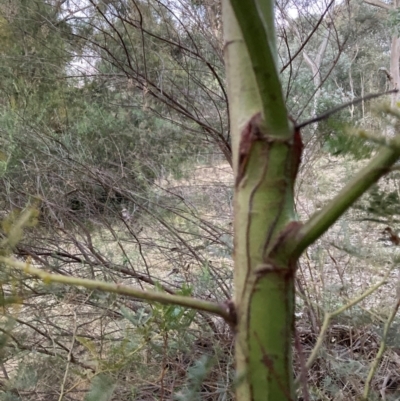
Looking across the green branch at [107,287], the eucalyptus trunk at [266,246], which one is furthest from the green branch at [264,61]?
the green branch at [107,287]

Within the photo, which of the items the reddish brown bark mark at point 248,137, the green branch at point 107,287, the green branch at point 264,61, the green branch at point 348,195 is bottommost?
the green branch at point 107,287

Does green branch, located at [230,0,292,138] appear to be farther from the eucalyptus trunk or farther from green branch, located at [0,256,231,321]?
green branch, located at [0,256,231,321]

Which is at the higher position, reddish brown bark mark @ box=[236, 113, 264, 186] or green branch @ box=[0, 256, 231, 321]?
reddish brown bark mark @ box=[236, 113, 264, 186]

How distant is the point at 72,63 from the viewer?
162 centimetres

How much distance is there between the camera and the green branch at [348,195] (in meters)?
0.18

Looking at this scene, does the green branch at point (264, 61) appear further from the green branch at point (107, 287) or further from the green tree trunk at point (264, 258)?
the green branch at point (107, 287)

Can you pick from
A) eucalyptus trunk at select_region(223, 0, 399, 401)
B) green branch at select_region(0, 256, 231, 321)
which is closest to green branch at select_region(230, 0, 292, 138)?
eucalyptus trunk at select_region(223, 0, 399, 401)

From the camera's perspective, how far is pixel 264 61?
0.20m

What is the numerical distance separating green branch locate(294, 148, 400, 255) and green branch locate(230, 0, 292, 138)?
0.05 m

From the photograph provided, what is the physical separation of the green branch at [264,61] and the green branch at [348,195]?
5 centimetres

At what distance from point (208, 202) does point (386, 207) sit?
4.42 feet

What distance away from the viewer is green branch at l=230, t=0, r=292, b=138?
185mm

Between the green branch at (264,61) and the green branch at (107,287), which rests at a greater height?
the green branch at (264,61)

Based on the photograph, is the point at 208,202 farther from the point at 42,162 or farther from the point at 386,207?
the point at 386,207
